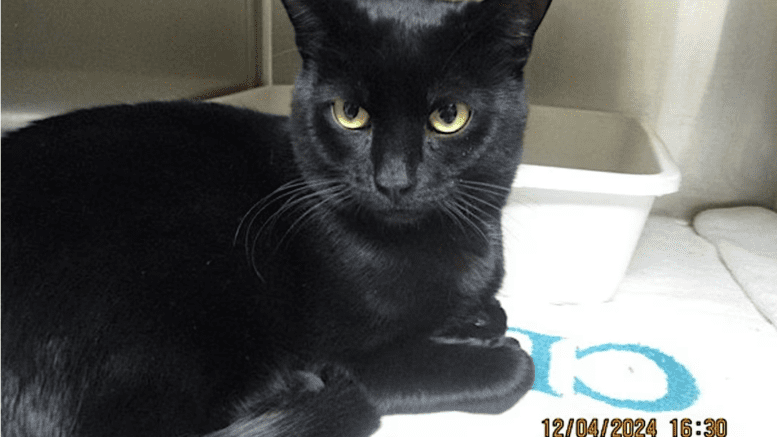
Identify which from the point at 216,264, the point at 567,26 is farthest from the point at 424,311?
the point at 567,26

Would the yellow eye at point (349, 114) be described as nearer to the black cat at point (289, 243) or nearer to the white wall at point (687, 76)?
the black cat at point (289, 243)

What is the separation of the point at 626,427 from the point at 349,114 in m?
0.50

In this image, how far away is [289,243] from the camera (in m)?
0.82

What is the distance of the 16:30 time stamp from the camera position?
0.78 metres

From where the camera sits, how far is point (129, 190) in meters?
0.72

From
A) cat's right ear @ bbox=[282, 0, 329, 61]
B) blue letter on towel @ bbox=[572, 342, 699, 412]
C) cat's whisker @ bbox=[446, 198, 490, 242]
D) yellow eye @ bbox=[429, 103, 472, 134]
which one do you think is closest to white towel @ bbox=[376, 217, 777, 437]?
blue letter on towel @ bbox=[572, 342, 699, 412]

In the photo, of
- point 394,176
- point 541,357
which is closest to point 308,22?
point 394,176

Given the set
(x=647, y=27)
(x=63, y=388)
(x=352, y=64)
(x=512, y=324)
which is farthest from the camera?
(x=647, y=27)

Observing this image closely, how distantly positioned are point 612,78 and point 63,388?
1.33m

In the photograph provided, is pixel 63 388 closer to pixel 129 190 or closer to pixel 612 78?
pixel 129 190

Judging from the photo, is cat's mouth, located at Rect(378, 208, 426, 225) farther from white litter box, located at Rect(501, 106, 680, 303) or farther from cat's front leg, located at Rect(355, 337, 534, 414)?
white litter box, located at Rect(501, 106, 680, 303)

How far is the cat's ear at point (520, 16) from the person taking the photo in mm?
738

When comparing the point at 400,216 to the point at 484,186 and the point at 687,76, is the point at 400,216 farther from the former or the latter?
the point at 687,76

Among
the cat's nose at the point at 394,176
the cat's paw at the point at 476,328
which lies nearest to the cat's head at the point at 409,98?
the cat's nose at the point at 394,176
